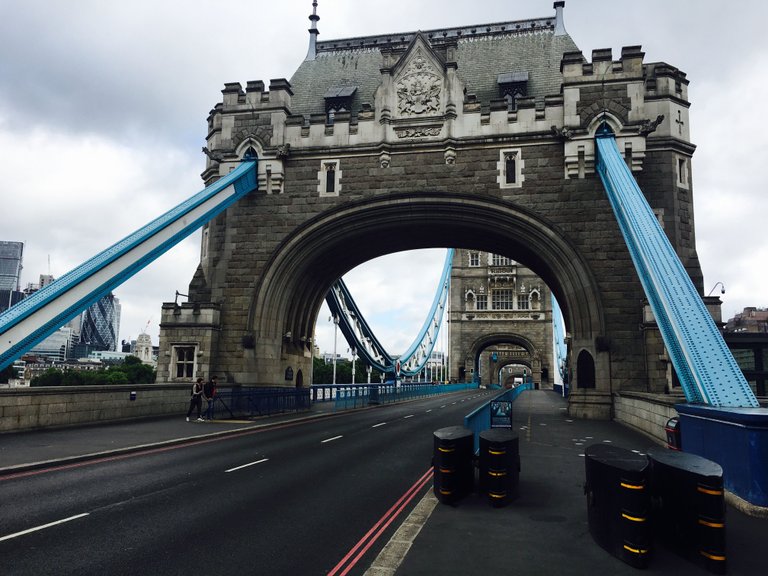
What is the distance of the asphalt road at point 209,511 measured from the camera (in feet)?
17.3

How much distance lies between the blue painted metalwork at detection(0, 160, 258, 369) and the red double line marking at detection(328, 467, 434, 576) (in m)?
8.95

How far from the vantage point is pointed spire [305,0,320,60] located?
31.8 m

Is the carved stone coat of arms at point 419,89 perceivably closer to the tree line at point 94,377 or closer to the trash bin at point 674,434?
the trash bin at point 674,434

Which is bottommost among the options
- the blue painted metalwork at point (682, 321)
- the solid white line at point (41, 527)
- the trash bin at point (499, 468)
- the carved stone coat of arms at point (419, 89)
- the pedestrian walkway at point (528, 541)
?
the solid white line at point (41, 527)

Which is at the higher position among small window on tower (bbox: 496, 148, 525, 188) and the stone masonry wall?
small window on tower (bbox: 496, 148, 525, 188)

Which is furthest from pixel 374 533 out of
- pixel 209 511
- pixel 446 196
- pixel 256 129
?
pixel 256 129

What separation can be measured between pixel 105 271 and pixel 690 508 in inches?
607

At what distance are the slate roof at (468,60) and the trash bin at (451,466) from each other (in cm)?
2017

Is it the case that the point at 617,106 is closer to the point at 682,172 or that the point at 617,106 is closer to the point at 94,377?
the point at 682,172

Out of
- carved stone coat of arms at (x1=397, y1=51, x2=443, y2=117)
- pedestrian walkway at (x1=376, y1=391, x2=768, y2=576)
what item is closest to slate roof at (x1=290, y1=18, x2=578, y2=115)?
carved stone coat of arms at (x1=397, y1=51, x2=443, y2=117)

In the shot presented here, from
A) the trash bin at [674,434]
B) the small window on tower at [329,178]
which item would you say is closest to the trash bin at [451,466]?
Result: the trash bin at [674,434]

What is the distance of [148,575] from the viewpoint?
490 centimetres

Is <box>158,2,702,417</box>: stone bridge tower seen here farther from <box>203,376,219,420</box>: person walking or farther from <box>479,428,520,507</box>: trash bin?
<box>479,428,520,507</box>: trash bin

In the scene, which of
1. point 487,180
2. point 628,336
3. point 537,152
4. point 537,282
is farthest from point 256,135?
point 537,282
